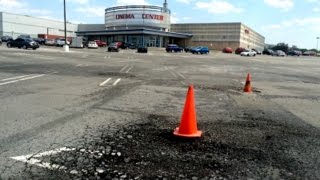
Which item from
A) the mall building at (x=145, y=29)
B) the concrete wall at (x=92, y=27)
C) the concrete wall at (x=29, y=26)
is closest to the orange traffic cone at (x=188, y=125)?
the mall building at (x=145, y=29)

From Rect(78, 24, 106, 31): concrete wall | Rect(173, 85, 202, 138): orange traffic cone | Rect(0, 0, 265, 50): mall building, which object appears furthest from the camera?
Rect(78, 24, 106, 31): concrete wall

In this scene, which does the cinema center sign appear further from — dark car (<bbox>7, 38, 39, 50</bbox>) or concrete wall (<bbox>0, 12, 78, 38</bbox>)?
dark car (<bbox>7, 38, 39, 50</bbox>)

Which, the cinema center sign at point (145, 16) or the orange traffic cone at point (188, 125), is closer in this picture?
the orange traffic cone at point (188, 125)

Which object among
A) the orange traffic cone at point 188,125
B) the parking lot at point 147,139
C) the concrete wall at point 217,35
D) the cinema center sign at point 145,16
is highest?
the cinema center sign at point 145,16

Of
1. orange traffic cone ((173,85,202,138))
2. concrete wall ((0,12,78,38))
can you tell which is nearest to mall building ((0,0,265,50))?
concrete wall ((0,12,78,38))

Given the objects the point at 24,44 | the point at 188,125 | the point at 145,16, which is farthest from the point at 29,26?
the point at 188,125

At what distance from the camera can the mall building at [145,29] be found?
114894mm

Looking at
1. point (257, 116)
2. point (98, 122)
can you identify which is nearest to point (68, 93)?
point (98, 122)

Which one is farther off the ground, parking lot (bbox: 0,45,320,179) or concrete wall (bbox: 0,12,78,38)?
concrete wall (bbox: 0,12,78,38)

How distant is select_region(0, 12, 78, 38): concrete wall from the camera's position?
121562mm

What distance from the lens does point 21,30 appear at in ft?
421

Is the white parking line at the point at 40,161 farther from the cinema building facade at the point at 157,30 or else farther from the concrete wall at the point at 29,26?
the concrete wall at the point at 29,26

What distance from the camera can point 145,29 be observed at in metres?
109

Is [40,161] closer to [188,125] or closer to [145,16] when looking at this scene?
[188,125]
